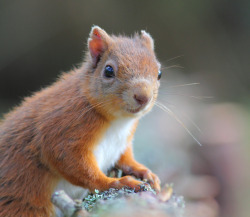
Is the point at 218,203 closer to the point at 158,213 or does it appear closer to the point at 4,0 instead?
the point at 158,213

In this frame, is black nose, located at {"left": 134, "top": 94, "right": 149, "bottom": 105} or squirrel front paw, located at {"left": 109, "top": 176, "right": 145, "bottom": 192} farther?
black nose, located at {"left": 134, "top": 94, "right": 149, "bottom": 105}

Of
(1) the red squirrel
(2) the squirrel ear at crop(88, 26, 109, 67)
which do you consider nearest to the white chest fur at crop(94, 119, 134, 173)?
(1) the red squirrel

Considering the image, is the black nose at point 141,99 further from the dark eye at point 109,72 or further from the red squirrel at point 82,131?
the dark eye at point 109,72

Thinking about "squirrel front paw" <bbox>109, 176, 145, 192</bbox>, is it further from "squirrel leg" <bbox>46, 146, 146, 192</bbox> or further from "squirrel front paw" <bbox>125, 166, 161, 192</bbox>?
"squirrel front paw" <bbox>125, 166, 161, 192</bbox>

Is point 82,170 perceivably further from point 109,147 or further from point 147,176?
point 147,176

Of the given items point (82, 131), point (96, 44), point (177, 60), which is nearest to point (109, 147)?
point (82, 131)

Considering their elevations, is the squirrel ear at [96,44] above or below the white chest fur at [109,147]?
above

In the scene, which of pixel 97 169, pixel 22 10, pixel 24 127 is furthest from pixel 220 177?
pixel 22 10

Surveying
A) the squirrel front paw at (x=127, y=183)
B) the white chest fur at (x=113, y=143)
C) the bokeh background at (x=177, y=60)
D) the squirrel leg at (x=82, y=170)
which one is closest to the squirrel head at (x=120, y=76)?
the white chest fur at (x=113, y=143)
